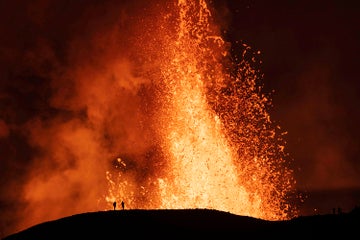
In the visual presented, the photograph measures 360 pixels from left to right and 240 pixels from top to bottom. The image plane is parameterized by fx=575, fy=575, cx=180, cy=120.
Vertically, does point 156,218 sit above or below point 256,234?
above

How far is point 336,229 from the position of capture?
29.9 m

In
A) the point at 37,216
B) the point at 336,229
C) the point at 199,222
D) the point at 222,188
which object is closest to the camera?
the point at 336,229

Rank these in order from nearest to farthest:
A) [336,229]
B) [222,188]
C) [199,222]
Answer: [336,229] < [199,222] < [222,188]

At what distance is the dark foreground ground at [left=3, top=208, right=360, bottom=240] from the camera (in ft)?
98.5

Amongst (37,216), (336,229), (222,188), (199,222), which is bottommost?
(336,229)

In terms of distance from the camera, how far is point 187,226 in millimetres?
31562

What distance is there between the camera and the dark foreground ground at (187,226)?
98.5 ft

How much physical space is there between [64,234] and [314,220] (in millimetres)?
13700

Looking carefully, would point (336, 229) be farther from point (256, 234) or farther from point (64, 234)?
point (64, 234)

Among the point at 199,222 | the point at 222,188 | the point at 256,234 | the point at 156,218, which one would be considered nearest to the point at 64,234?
the point at 156,218

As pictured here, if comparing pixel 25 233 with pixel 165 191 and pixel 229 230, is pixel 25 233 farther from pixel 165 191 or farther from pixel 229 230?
pixel 165 191

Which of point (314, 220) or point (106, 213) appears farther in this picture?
point (106, 213)

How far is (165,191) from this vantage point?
54.5m

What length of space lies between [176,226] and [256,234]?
4386 millimetres
